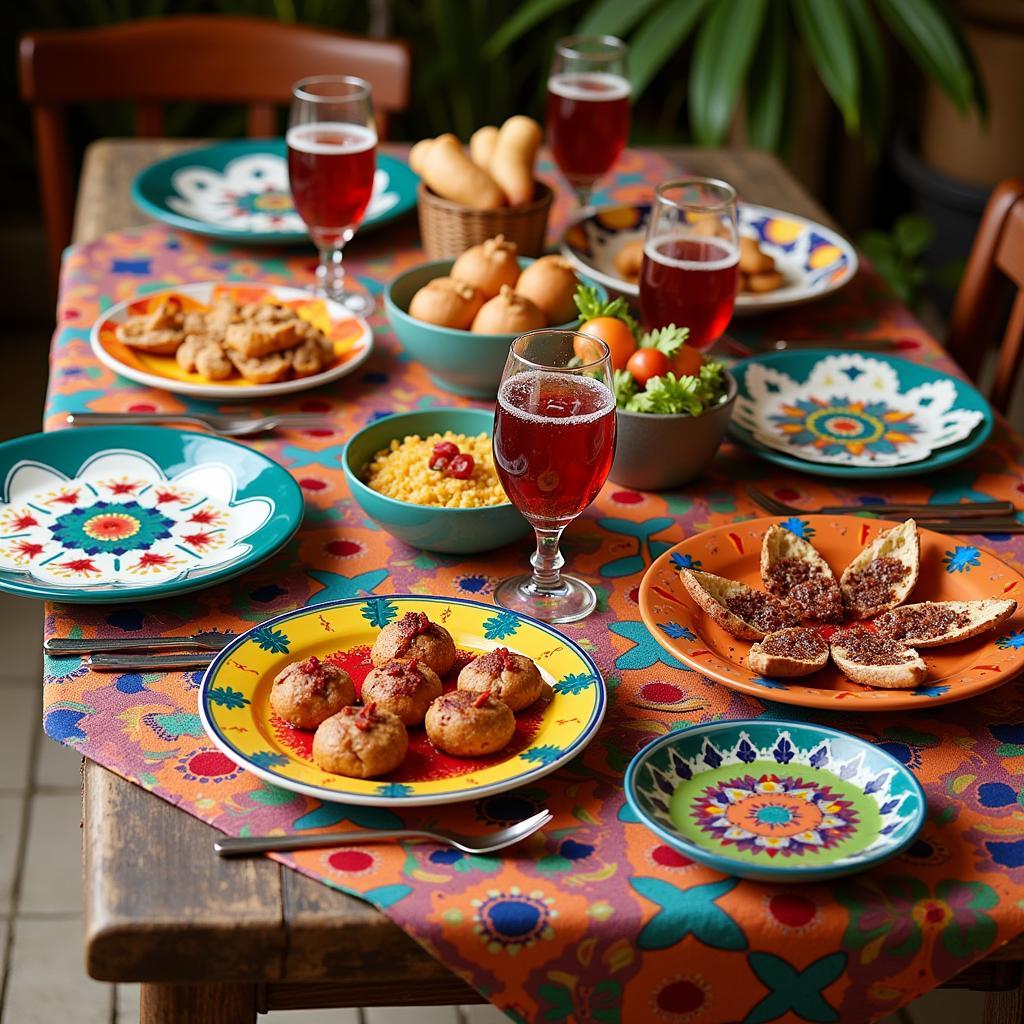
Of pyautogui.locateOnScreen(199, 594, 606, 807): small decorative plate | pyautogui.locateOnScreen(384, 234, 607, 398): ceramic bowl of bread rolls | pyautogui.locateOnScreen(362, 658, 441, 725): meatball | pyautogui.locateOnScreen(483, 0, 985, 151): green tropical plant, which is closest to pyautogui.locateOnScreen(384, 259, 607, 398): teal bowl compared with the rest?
pyautogui.locateOnScreen(384, 234, 607, 398): ceramic bowl of bread rolls

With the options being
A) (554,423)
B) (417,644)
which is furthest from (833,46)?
(417,644)

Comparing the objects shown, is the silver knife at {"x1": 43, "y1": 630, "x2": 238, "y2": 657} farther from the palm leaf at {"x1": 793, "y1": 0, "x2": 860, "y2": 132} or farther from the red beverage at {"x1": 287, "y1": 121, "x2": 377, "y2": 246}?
the palm leaf at {"x1": 793, "y1": 0, "x2": 860, "y2": 132}

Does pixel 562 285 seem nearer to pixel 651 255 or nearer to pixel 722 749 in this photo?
pixel 651 255

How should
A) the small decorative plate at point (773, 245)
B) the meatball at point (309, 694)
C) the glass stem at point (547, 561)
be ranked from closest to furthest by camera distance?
1. the meatball at point (309, 694)
2. the glass stem at point (547, 561)
3. the small decorative plate at point (773, 245)

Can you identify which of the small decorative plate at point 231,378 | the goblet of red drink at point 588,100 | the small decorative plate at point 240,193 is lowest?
the small decorative plate at point 240,193

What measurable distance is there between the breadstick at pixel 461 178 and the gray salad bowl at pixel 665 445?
19.6 inches

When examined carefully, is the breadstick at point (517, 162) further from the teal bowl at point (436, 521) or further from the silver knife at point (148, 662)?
the silver knife at point (148, 662)

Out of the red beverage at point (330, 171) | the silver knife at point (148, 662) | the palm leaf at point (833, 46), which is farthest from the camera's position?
the palm leaf at point (833, 46)

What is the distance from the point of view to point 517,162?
1.69 metres

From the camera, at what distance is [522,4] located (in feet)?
12.5

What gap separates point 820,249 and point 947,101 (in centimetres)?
230

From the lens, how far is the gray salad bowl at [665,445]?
127cm

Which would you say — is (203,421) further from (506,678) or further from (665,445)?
(506,678)

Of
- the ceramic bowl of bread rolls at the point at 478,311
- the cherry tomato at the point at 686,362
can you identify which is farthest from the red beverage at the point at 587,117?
the cherry tomato at the point at 686,362
